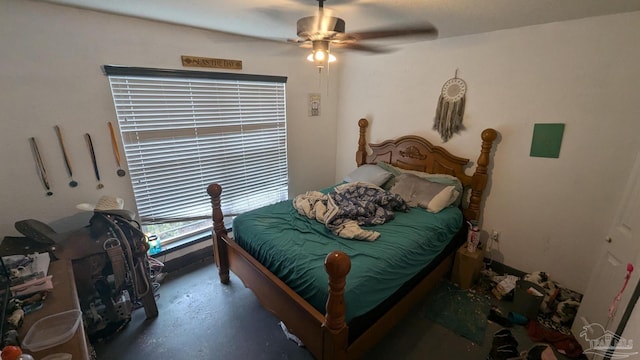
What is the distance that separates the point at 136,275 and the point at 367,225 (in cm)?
180

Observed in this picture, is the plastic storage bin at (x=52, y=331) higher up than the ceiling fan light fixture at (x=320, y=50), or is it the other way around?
the ceiling fan light fixture at (x=320, y=50)

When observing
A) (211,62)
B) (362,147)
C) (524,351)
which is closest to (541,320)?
(524,351)

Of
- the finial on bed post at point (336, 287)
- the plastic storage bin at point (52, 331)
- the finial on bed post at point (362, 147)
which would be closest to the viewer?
the plastic storage bin at point (52, 331)

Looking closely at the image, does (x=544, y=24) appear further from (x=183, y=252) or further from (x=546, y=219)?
(x=183, y=252)

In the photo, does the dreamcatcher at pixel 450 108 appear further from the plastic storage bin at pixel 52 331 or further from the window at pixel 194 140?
the plastic storage bin at pixel 52 331

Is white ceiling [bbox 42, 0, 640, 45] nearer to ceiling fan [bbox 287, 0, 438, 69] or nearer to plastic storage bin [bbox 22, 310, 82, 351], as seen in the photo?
ceiling fan [bbox 287, 0, 438, 69]

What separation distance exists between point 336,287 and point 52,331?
4.14 feet

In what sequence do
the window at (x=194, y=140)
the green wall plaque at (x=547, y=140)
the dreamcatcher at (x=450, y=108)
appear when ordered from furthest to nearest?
the dreamcatcher at (x=450, y=108) → the window at (x=194, y=140) → the green wall plaque at (x=547, y=140)

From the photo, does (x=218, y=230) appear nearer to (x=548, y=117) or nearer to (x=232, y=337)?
(x=232, y=337)

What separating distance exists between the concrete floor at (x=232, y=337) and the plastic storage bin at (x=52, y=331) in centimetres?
79

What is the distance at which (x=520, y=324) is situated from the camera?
196 centimetres

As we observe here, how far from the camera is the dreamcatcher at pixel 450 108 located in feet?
8.19

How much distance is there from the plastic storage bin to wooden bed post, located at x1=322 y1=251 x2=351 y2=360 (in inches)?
44.0

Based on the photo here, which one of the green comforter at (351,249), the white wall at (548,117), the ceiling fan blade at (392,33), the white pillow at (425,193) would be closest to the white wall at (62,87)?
the green comforter at (351,249)
